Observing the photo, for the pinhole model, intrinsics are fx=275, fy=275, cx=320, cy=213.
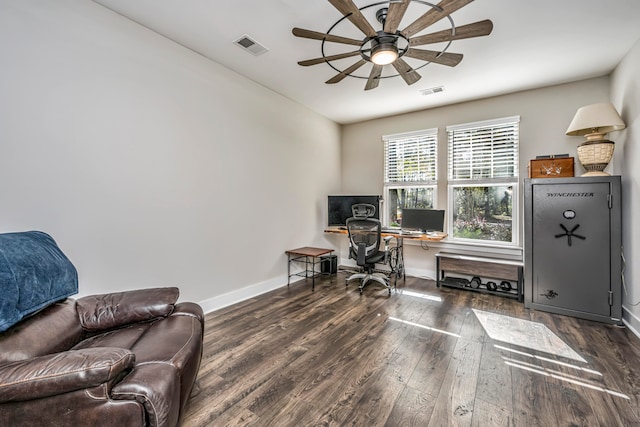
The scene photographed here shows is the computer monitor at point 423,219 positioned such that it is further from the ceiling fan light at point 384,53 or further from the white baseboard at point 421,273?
the ceiling fan light at point 384,53

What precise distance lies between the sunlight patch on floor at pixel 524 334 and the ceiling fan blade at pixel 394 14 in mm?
2836

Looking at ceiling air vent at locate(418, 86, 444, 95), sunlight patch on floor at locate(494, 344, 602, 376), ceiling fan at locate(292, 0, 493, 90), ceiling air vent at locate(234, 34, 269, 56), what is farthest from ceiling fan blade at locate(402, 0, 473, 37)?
sunlight patch on floor at locate(494, 344, 602, 376)

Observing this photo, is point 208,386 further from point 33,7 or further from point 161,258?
point 33,7

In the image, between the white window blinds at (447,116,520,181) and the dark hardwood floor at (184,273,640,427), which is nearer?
the dark hardwood floor at (184,273,640,427)

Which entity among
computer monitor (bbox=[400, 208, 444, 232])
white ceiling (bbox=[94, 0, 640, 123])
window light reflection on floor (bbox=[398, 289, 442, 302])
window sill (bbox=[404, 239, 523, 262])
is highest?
white ceiling (bbox=[94, 0, 640, 123])

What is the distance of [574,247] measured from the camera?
3068mm

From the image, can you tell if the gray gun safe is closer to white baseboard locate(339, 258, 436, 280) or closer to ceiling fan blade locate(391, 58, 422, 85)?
white baseboard locate(339, 258, 436, 280)

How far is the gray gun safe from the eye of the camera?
2.89 metres

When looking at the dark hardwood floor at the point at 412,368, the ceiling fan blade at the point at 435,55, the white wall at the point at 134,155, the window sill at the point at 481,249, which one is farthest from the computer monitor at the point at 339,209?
the ceiling fan blade at the point at 435,55

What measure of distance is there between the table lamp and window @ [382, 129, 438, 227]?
5.97 ft

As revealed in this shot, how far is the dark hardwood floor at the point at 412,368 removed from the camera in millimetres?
1676

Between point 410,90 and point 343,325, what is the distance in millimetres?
3215

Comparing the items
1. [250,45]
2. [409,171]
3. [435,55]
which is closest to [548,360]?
[435,55]

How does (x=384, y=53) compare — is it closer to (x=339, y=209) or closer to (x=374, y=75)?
(x=374, y=75)
